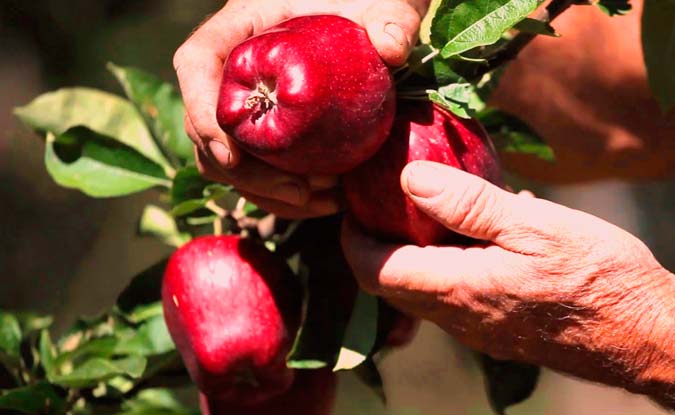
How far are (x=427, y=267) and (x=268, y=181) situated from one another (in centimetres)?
16

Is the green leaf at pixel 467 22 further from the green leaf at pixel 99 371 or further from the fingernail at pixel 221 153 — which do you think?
the green leaf at pixel 99 371

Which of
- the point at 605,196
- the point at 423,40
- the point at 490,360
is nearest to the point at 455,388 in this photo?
the point at 605,196

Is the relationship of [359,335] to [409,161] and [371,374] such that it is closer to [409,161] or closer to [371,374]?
[371,374]

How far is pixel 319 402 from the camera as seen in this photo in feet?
3.61

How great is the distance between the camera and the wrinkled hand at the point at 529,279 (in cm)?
92

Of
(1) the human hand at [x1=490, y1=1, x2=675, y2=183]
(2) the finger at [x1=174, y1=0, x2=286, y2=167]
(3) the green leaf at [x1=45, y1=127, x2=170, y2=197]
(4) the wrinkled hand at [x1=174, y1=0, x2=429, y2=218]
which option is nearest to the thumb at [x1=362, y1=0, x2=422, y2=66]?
(4) the wrinkled hand at [x1=174, y1=0, x2=429, y2=218]

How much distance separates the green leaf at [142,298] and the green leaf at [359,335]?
0.81ft

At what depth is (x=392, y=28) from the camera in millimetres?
871

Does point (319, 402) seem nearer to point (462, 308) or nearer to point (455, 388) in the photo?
point (462, 308)

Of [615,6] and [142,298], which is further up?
[615,6]

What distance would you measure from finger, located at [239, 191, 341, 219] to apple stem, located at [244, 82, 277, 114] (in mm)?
129

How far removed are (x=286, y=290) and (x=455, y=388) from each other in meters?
2.41

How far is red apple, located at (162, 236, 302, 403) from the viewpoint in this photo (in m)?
1.00

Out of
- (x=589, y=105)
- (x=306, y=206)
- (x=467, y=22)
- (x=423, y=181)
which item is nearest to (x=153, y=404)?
(x=306, y=206)
